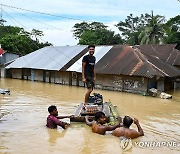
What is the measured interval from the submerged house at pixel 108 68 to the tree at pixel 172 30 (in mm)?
6650

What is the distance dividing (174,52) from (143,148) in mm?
21867

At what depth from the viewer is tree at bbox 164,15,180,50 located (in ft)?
107

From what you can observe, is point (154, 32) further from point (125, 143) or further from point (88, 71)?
point (125, 143)

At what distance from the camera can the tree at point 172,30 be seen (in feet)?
107

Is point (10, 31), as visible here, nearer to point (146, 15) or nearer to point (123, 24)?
point (123, 24)

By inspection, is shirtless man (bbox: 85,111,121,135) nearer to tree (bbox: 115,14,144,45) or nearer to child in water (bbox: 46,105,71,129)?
child in water (bbox: 46,105,71,129)

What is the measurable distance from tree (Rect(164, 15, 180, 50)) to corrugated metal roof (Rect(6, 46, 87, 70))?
1231 centimetres

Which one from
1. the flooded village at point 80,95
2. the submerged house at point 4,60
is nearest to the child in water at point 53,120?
the flooded village at point 80,95

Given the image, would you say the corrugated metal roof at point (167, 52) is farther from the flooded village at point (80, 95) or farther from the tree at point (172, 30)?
the tree at point (172, 30)

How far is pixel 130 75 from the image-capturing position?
19.1 metres

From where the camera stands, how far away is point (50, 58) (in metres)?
26.8

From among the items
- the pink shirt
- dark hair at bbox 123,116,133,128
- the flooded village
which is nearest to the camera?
the flooded village

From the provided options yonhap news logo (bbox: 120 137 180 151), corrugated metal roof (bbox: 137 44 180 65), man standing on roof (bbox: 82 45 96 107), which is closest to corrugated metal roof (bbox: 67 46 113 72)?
corrugated metal roof (bbox: 137 44 180 65)

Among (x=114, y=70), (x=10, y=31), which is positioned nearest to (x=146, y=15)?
(x=10, y=31)
